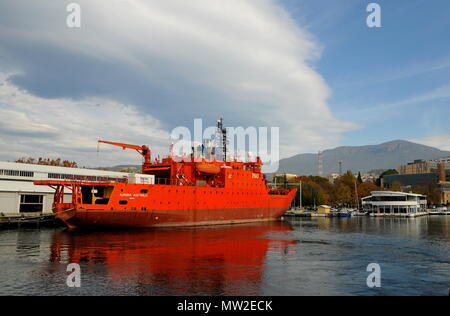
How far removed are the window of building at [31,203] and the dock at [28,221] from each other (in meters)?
2.59

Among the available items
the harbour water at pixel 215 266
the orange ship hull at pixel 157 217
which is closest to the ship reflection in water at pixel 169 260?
the harbour water at pixel 215 266

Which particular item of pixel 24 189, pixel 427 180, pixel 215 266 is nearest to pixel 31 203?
pixel 24 189

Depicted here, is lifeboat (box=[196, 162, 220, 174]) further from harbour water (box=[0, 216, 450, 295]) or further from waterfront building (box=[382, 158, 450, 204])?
waterfront building (box=[382, 158, 450, 204])

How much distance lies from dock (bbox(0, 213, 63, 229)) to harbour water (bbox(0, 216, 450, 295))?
1023 centimetres

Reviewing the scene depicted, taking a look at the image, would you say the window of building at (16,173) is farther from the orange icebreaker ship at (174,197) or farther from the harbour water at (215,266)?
the harbour water at (215,266)

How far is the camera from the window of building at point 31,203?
46.0m

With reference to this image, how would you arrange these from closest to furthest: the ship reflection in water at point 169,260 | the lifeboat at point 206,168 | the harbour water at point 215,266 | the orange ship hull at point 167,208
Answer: the harbour water at point 215,266 → the ship reflection in water at point 169,260 → the orange ship hull at point 167,208 → the lifeboat at point 206,168

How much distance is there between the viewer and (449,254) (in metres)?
24.6

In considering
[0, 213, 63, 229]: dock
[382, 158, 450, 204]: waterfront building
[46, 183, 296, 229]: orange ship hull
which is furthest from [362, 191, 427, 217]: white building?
[0, 213, 63, 229]: dock

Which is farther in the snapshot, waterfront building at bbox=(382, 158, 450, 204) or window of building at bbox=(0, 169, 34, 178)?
waterfront building at bbox=(382, 158, 450, 204)

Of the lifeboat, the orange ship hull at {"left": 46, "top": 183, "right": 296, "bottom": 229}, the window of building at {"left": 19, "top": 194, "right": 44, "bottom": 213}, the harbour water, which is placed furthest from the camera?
the window of building at {"left": 19, "top": 194, "right": 44, "bottom": 213}

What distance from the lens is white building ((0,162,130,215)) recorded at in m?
44.2

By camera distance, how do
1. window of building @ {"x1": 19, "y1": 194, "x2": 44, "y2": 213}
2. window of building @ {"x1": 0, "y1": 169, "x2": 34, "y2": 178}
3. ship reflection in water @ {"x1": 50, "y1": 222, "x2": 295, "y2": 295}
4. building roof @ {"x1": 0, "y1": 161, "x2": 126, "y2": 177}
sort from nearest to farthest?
ship reflection in water @ {"x1": 50, "y1": 222, "x2": 295, "y2": 295}, window of building @ {"x1": 0, "y1": 169, "x2": 34, "y2": 178}, window of building @ {"x1": 19, "y1": 194, "x2": 44, "y2": 213}, building roof @ {"x1": 0, "y1": 161, "x2": 126, "y2": 177}
